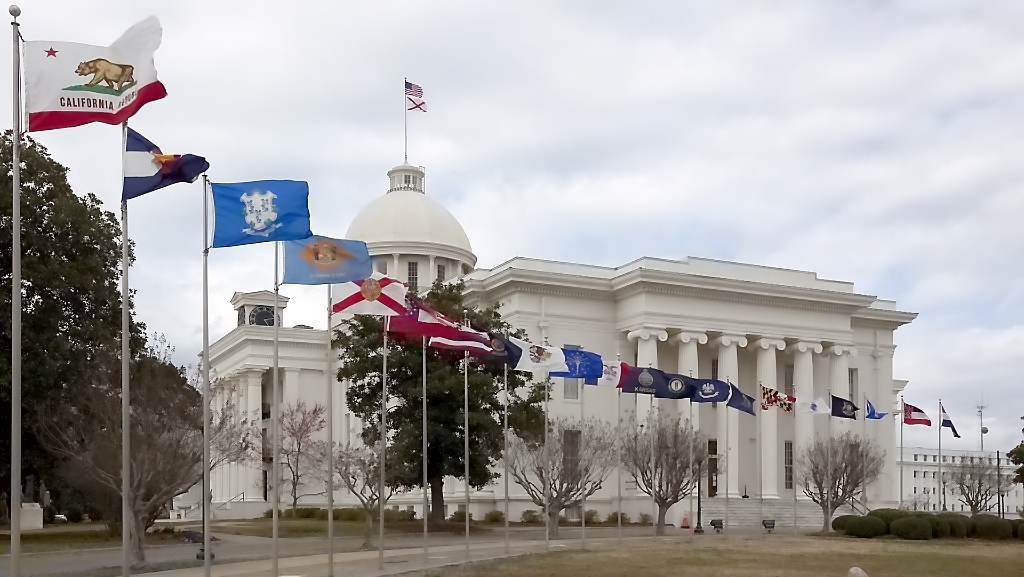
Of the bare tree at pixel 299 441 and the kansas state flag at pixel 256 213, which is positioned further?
the bare tree at pixel 299 441

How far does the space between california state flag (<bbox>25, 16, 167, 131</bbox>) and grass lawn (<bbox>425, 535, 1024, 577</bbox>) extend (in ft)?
44.8

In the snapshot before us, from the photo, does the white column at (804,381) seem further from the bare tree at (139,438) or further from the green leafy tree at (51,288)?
the green leafy tree at (51,288)

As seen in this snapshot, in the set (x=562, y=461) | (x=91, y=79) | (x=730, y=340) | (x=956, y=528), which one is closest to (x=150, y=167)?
(x=91, y=79)

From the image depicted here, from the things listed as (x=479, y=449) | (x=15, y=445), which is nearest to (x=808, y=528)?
(x=479, y=449)

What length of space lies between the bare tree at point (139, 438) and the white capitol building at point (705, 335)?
2476 centimetres

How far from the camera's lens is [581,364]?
138ft

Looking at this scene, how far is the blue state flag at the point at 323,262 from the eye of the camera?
27.9m

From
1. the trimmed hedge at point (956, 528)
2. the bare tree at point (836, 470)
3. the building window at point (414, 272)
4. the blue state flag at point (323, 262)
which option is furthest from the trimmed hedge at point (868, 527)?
the building window at point (414, 272)

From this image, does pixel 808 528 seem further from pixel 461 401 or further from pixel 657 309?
pixel 461 401

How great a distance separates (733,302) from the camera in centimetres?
7031

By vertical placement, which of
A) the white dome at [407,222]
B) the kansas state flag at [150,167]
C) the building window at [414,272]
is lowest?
the kansas state flag at [150,167]

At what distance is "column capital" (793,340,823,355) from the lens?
7188cm

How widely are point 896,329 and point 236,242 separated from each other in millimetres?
63689

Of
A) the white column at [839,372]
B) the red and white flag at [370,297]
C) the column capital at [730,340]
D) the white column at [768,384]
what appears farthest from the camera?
the white column at [839,372]
